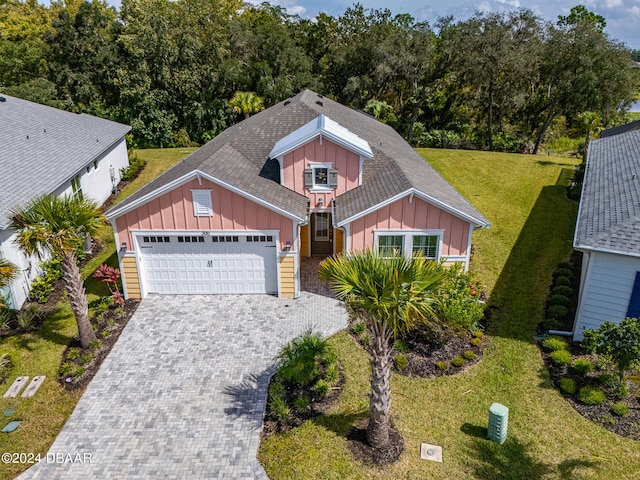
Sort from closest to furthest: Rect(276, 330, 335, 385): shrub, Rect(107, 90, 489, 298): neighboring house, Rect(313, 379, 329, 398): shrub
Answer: Rect(313, 379, 329, 398): shrub < Rect(276, 330, 335, 385): shrub < Rect(107, 90, 489, 298): neighboring house

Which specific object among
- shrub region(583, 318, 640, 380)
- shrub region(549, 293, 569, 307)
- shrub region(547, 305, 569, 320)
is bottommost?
shrub region(547, 305, 569, 320)

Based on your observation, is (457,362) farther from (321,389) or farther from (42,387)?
(42,387)

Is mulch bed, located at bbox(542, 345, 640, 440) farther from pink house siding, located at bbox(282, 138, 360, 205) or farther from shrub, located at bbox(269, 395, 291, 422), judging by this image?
pink house siding, located at bbox(282, 138, 360, 205)

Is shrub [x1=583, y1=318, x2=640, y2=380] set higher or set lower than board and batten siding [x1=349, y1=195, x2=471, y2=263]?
lower

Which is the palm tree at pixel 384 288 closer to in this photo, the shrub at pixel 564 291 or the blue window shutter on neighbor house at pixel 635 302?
the blue window shutter on neighbor house at pixel 635 302

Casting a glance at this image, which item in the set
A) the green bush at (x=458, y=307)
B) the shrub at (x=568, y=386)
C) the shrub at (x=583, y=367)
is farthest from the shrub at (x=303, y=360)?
the shrub at (x=583, y=367)

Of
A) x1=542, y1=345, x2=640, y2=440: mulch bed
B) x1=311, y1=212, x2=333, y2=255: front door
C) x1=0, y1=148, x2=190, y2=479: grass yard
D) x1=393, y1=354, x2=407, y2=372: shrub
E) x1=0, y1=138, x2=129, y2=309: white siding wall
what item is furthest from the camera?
x1=311, y1=212, x2=333, y2=255: front door

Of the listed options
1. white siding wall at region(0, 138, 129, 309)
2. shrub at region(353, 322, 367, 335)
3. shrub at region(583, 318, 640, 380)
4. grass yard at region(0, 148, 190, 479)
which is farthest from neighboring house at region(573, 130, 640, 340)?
white siding wall at region(0, 138, 129, 309)
